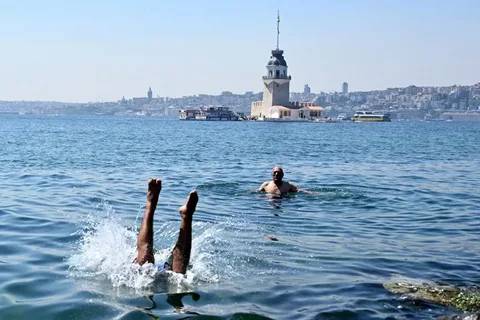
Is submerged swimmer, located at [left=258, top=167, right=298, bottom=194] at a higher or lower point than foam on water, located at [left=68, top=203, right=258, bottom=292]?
higher

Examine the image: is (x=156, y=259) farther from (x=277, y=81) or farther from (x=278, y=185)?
(x=277, y=81)

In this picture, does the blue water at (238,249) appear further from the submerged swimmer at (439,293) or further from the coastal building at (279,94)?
the coastal building at (279,94)

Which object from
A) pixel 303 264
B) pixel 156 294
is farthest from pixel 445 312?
pixel 156 294

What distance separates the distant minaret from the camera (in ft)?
590

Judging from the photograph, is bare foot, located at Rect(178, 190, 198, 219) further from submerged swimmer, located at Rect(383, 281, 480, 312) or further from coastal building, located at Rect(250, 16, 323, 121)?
coastal building, located at Rect(250, 16, 323, 121)

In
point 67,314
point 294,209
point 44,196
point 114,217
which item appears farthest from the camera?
point 44,196

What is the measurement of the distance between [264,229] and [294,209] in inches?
128

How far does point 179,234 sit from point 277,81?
17154 cm

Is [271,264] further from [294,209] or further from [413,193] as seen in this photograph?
[413,193]

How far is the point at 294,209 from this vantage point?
1797cm

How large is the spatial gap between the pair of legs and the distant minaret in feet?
560

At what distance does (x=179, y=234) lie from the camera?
31.8 ft

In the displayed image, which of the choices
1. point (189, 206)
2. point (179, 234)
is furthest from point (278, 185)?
point (189, 206)

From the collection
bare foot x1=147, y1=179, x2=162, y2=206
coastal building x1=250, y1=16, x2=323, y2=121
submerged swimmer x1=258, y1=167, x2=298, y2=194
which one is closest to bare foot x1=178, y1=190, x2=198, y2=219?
bare foot x1=147, y1=179, x2=162, y2=206
